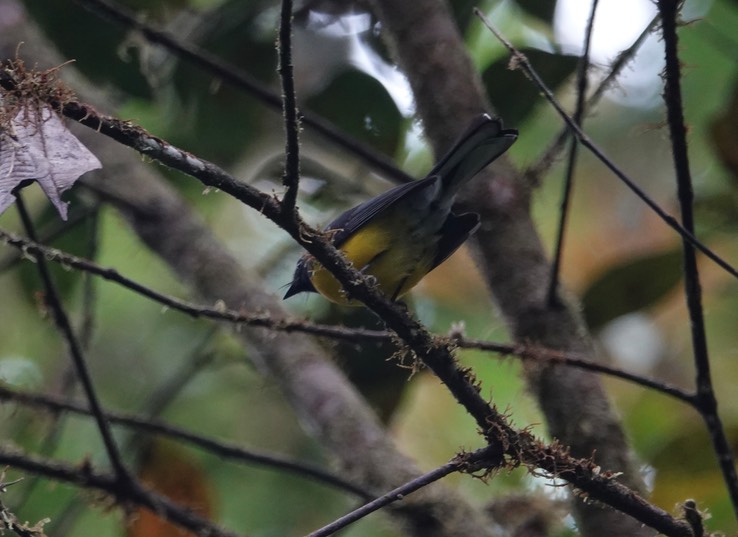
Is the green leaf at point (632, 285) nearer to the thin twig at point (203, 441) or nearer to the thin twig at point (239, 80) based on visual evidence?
the thin twig at point (239, 80)

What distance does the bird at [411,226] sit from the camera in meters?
2.91

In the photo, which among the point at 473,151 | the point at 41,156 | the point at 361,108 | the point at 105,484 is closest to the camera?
the point at 41,156

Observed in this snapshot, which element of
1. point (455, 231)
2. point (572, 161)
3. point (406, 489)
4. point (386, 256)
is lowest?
point (406, 489)

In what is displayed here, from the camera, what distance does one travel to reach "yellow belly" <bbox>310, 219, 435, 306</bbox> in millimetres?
3316

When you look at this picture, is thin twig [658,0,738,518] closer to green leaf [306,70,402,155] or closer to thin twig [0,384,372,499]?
thin twig [0,384,372,499]

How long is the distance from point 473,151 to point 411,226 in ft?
1.74

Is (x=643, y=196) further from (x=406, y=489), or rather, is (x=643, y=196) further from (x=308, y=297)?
(x=308, y=297)

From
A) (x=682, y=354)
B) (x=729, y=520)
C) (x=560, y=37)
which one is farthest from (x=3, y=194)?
(x=682, y=354)

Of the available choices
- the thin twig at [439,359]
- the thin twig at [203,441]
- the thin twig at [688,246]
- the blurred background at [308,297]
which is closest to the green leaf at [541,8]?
the blurred background at [308,297]

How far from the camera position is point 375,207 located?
3049 millimetres

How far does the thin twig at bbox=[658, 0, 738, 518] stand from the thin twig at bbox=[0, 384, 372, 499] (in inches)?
44.5

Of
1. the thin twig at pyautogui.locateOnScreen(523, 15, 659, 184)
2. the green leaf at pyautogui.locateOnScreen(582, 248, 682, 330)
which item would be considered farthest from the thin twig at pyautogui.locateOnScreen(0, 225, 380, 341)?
the green leaf at pyautogui.locateOnScreen(582, 248, 682, 330)

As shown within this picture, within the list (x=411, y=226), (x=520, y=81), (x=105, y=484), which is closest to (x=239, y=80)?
(x=411, y=226)

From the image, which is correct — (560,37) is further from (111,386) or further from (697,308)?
(111,386)
